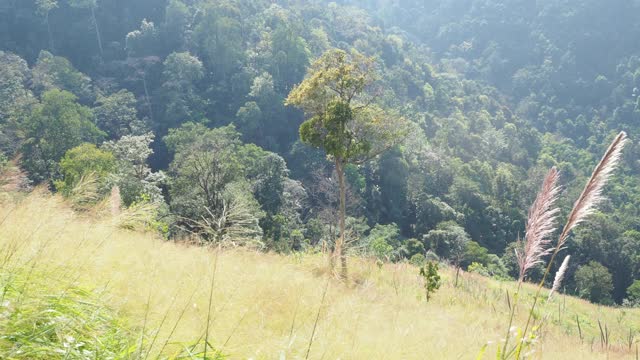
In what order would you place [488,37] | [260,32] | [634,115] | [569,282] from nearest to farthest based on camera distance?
[569,282] → [260,32] → [634,115] → [488,37]

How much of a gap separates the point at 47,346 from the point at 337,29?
80.2 metres

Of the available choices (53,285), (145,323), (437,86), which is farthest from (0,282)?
(437,86)

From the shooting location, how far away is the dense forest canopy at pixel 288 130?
1153 inches

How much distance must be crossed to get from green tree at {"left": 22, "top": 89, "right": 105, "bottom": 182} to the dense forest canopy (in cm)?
11

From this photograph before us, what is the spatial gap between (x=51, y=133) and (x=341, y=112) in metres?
28.1

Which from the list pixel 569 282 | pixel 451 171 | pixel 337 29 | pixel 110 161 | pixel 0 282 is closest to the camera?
pixel 0 282

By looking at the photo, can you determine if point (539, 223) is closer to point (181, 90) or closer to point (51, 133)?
point (51, 133)

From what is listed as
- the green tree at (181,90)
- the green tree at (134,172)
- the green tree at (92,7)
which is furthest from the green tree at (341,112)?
the green tree at (92,7)

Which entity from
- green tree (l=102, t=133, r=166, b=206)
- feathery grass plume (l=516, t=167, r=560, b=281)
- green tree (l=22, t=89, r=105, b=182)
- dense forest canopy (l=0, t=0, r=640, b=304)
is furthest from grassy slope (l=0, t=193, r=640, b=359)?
green tree (l=22, t=89, r=105, b=182)

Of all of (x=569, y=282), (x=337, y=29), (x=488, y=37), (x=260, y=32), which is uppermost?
(x=488, y=37)

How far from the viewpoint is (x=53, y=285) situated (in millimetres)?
2387

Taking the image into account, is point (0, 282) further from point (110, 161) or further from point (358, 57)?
point (110, 161)

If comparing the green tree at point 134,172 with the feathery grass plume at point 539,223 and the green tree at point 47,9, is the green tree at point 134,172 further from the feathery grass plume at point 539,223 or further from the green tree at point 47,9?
the green tree at point 47,9

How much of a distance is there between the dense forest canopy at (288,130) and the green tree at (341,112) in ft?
16.7
